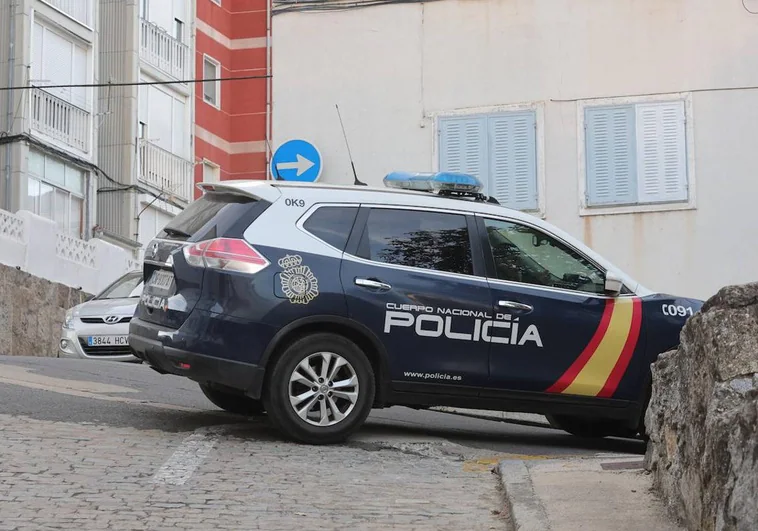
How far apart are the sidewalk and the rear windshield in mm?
2486

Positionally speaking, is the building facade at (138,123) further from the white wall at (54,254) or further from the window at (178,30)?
the white wall at (54,254)

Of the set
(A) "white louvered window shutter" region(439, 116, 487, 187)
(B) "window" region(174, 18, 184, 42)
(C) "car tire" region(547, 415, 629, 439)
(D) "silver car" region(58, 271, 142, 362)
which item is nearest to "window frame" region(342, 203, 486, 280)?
(C) "car tire" region(547, 415, 629, 439)

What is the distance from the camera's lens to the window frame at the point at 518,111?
704 inches

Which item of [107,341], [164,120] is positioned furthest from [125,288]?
[164,120]

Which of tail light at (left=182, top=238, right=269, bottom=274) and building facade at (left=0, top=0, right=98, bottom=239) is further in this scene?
building facade at (left=0, top=0, right=98, bottom=239)

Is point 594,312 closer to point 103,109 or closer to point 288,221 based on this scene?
point 288,221

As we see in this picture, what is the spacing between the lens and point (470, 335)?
9906mm

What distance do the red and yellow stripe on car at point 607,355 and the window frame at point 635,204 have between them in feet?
23.8

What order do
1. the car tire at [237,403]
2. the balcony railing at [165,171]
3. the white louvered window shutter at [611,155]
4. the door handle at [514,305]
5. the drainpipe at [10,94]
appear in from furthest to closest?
the balcony railing at [165,171] → the drainpipe at [10,94] → the white louvered window shutter at [611,155] → the car tire at [237,403] → the door handle at [514,305]

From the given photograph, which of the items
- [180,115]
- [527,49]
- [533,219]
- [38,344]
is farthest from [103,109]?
[533,219]

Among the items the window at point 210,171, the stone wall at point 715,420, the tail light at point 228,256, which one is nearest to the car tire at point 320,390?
the tail light at point 228,256

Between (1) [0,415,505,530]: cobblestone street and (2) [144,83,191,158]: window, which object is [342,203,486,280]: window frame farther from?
(2) [144,83,191,158]: window

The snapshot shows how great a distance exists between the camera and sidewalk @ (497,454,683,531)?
6.80 m

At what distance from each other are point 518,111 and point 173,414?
8512mm
